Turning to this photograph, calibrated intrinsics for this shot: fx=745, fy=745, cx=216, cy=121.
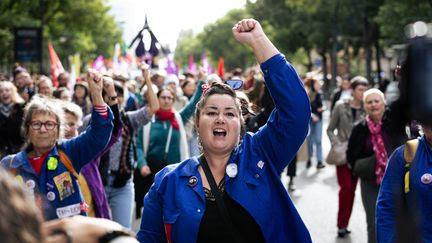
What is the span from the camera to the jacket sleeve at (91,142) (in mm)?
4578

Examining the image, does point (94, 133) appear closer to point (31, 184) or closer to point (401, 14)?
point (31, 184)

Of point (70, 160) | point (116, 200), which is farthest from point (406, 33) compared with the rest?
point (116, 200)

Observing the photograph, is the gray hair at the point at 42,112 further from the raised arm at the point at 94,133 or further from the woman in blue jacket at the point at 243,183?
the woman in blue jacket at the point at 243,183

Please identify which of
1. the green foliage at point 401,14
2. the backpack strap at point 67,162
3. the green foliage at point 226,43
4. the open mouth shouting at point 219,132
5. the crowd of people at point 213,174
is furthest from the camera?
the green foliage at point 226,43

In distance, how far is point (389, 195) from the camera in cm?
430

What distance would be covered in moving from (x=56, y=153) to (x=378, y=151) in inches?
129

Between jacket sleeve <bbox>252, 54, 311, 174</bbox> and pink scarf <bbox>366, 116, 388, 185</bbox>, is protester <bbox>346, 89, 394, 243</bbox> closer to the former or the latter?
pink scarf <bbox>366, 116, 388, 185</bbox>

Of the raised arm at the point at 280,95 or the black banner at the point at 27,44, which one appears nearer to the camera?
the raised arm at the point at 280,95

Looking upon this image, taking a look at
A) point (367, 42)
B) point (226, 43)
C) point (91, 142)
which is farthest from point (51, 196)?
point (226, 43)

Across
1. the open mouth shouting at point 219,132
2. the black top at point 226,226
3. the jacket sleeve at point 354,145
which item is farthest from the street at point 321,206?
the black top at point 226,226

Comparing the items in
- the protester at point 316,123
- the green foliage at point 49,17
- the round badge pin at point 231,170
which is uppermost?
the green foliage at point 49,17

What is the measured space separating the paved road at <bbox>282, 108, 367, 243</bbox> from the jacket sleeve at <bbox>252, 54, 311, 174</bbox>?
5.13m

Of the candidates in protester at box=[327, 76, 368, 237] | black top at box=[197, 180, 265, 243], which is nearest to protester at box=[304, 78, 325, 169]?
protester at box=[327, 76, 368, 237]

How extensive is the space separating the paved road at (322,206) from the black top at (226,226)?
5192mm
